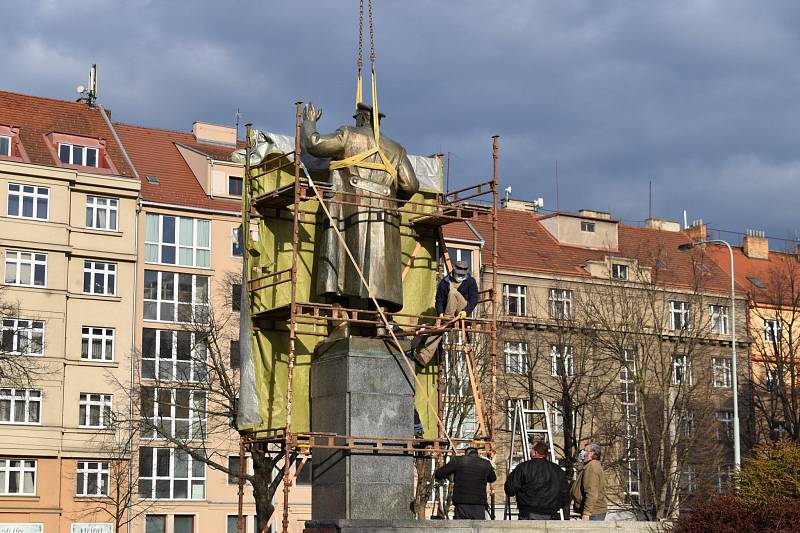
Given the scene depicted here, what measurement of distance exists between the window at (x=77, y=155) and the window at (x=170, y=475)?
10938 mm

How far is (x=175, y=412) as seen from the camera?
54312 millimetres

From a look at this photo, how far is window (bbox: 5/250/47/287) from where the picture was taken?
2042 inches

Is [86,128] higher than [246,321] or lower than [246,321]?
higher

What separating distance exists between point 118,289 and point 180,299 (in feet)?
8.16

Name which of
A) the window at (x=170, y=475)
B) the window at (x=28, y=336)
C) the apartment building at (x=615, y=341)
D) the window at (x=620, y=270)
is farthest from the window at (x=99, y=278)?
the window at (x=620, y=270)

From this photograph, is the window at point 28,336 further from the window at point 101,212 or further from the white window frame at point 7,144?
the white window frame at point 7,144

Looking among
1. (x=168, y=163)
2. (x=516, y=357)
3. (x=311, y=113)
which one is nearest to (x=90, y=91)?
(x=168, y=163)

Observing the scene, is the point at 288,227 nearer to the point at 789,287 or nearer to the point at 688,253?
the point at 789,287

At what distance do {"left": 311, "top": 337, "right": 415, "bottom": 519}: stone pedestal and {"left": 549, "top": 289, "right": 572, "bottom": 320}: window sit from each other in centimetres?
3728

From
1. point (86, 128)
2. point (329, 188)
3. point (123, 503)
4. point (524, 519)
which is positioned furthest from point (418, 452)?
point (86, 128)

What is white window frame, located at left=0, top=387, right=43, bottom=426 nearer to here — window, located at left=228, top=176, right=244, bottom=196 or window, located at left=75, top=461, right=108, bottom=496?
window, located at left=75, top=461, right=108, bottom=496

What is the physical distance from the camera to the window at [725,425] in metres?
63.7

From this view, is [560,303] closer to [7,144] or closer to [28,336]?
[28,336]

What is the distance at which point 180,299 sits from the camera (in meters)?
55.5
